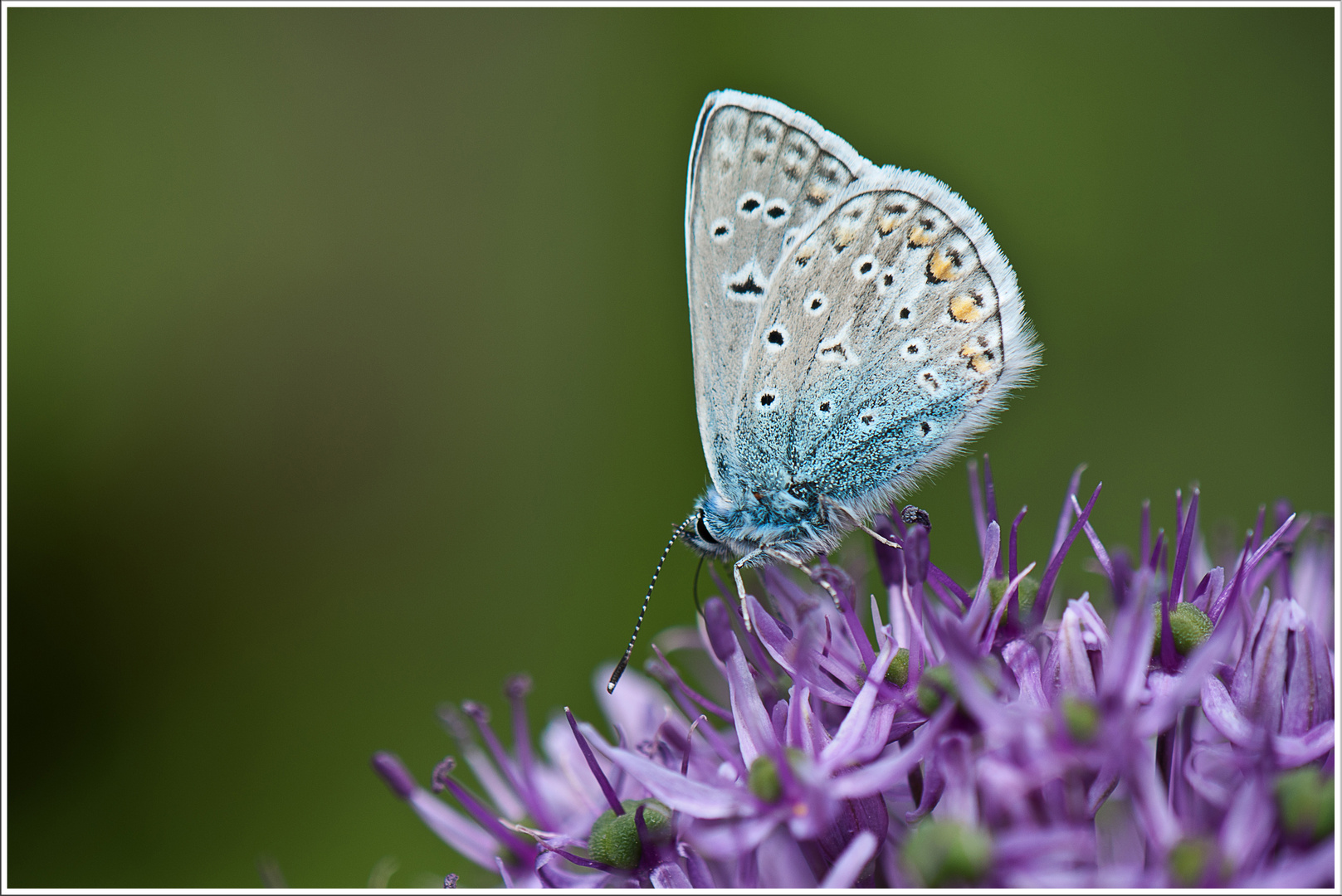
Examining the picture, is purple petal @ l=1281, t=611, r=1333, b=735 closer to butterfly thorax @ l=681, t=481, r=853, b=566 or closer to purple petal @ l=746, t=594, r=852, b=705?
purple petal @ l=746, t=594, r=852, b=705

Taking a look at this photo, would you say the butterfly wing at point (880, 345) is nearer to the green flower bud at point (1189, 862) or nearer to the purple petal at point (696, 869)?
the purple petal at point (696, 869)

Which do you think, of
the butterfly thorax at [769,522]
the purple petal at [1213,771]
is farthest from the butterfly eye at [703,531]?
the purple petal at [1213,771]

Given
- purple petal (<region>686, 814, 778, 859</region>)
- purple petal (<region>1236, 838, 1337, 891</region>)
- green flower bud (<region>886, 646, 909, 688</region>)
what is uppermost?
green flower bud (<region>886, 646, 909, 688</region>)

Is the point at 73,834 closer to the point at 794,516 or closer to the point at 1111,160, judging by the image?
the point at 794,516

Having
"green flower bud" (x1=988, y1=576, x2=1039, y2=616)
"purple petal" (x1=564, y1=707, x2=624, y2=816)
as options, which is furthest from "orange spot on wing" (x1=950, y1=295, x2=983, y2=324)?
"purple petal" (x1=564, y1=707, x2=624, y2=816)

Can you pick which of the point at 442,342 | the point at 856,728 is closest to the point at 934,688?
the point at 856,728
